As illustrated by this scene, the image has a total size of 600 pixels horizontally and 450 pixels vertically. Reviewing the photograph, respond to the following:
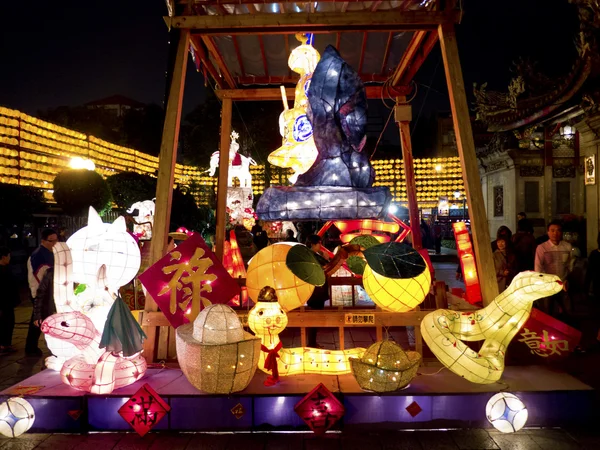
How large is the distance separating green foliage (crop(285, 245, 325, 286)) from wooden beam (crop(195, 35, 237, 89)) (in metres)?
3.38

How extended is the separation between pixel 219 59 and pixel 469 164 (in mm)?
4033

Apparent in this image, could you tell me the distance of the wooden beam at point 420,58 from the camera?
595 centimetres

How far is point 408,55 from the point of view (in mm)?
6664

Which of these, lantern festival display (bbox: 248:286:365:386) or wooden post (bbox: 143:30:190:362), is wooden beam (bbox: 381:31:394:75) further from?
lantern festival display (bbox: 248:286:365:386)

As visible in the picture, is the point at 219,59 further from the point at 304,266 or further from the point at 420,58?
the point at 304,266

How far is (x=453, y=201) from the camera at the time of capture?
27109 millimetres

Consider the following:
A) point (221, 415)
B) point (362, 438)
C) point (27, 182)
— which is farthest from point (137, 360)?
point (27, 182)

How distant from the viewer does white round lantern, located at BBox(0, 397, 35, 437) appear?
3.85m

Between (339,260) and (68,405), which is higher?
(339,260)

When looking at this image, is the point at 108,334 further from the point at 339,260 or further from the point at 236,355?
the point at 339,260

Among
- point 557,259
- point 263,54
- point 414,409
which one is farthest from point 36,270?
point 557,259

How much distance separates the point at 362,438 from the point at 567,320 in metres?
4.27

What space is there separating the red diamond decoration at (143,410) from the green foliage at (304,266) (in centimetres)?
165

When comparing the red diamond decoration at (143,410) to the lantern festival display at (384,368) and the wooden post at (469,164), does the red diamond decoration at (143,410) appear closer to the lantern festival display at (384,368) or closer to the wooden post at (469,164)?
the lantern festival display at (384,368)
